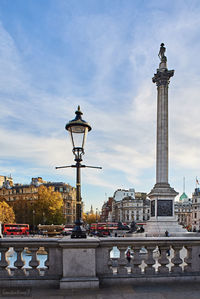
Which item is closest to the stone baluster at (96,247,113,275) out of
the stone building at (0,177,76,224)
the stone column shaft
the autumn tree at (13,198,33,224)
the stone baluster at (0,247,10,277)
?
the stone baluster at (0,247,10,277)

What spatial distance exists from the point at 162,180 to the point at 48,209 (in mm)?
48111

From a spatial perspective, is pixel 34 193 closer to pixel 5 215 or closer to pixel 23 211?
pixel 23 211

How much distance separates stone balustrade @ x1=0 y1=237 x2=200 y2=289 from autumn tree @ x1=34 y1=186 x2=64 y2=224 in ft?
228

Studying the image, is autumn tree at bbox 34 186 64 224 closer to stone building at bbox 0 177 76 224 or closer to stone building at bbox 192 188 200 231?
stone building at bbox 0 177 76 224

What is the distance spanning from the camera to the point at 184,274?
6.50m

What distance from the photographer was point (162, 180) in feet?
110

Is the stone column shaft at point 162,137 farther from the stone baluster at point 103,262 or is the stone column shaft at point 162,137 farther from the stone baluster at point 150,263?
the stone baluster at point 103,262

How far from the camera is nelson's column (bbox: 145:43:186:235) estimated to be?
29922 millimetres

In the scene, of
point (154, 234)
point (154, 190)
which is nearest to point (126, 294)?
point (154, 234)

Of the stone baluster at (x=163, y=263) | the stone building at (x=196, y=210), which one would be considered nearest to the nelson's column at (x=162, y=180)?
the stone baluster at (x=163, y=263)

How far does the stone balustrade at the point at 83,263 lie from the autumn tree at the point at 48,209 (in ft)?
228

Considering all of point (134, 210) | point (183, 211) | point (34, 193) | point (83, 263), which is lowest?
point (183, 211)

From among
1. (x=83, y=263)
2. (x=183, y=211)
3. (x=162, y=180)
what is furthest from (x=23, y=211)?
(x=183, y=211)

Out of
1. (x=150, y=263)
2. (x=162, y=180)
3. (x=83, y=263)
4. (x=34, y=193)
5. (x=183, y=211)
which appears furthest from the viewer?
(x=183, y=211)
